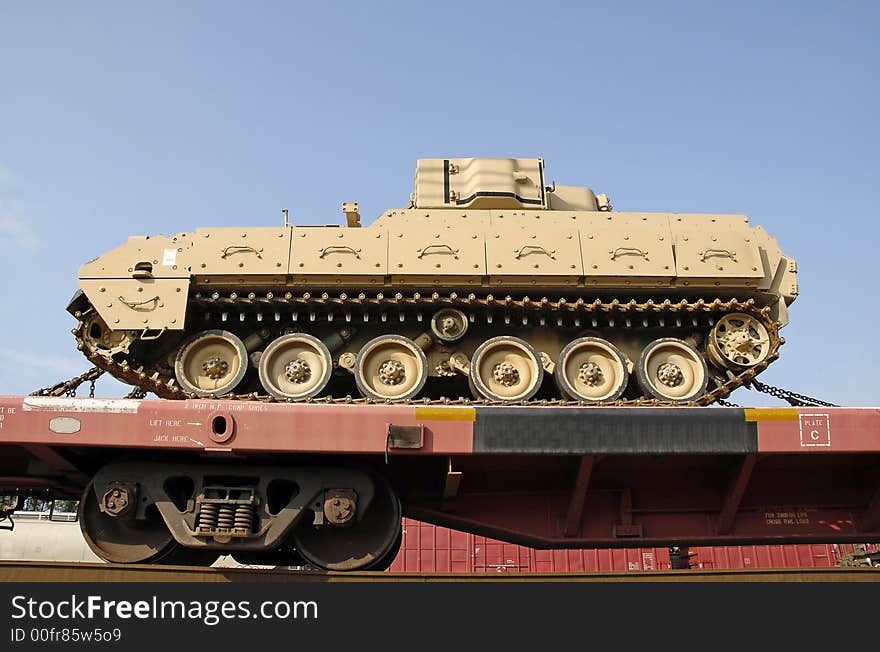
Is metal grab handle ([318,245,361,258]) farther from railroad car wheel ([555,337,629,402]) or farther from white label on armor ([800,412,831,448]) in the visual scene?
white label on armor ([800,412,831,448])

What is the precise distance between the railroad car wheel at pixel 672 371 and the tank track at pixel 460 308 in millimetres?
222

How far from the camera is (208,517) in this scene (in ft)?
20.8

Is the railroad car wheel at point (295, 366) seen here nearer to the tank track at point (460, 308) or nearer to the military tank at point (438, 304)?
the military tank at point (438, 304)

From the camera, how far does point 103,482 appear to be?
6.52m

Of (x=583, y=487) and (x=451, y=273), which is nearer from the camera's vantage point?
(x=583, y=487)

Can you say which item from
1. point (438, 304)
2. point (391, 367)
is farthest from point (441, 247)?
point (391, 367)

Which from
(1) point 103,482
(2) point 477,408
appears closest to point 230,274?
(1) point 103,482

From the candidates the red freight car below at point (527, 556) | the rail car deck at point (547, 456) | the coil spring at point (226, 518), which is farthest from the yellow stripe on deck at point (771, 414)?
the red freight car below at point (527, 556)

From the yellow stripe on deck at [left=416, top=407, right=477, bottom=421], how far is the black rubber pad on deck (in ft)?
0.23

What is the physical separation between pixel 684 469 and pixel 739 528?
28.1 inches

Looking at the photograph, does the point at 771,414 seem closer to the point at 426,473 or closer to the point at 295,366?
the point at 426,473

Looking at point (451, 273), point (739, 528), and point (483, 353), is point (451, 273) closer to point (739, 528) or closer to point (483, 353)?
point (483, 353)

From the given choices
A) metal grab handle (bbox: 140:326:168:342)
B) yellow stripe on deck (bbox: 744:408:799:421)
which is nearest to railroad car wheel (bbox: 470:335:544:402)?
metal grab handle (bbox: 140:326:168:342)
